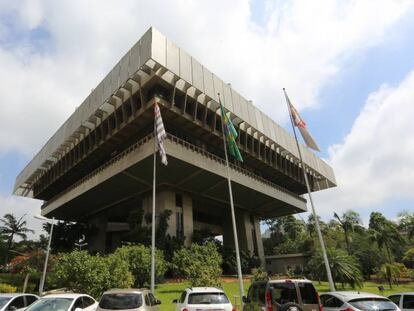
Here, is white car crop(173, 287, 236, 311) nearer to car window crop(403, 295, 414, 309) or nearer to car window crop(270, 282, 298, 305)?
car window crop(270, 282, 298, 305)

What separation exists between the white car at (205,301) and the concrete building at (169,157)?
2199cm

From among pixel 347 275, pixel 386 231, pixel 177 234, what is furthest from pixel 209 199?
pixel 386 231

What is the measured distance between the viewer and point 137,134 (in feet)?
123

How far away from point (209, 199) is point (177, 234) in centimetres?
908

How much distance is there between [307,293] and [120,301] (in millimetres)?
5665

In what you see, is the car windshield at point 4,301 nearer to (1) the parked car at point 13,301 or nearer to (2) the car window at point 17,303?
(1) the parked car at point 13,301

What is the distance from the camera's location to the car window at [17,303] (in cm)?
1172

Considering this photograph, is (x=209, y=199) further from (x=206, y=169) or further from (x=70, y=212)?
(x=70, y=212)

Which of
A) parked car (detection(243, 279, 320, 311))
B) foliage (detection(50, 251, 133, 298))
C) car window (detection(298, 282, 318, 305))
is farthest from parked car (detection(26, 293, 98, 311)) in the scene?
foliage (detection(50, 251, 133, 298))

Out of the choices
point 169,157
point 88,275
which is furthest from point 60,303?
point 169,157

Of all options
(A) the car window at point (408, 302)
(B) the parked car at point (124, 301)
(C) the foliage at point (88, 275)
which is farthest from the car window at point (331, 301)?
(C) the foliage at point (88, 275)

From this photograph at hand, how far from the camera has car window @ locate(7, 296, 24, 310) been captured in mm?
11719

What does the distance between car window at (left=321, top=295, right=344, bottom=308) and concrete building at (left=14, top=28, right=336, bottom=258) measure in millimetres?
22234

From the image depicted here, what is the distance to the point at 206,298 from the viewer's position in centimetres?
1011
